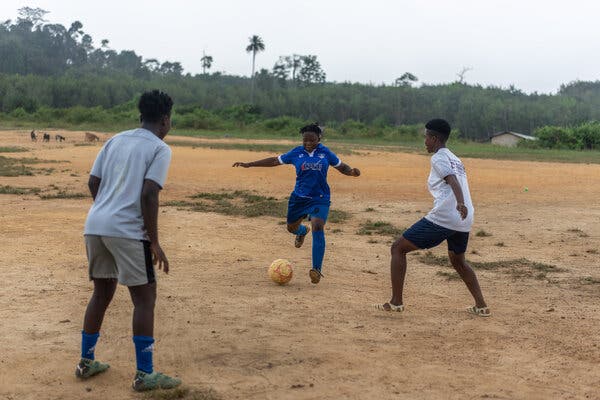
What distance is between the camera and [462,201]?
6180mm

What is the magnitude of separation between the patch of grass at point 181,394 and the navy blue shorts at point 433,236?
2661 millimetres

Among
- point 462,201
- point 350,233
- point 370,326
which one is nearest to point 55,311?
point 370,326

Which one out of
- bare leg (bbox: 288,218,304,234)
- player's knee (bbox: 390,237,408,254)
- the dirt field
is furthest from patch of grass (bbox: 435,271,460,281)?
player's knee (bbox: 390,237,408,254)

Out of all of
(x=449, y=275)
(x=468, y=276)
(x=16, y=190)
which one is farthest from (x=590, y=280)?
(x=16, y=190)

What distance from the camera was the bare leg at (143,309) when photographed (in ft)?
15.1

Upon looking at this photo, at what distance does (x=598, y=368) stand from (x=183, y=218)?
8385mm

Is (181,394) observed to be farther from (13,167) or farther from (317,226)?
(13,167)

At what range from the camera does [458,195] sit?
6.18 meters

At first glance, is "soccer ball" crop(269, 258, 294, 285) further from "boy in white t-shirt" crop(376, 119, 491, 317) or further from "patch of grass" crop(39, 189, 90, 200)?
"patch of grass" crop(39, 189, 90, 200)

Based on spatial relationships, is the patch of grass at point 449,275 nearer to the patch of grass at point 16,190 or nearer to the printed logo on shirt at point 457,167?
the printed logo on shirt at point 457,167

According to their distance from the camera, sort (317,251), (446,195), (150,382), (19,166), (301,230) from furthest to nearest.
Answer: (19,166) → (301,230) → (317,251) → (446,195) → (150,382)

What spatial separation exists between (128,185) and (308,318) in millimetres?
2523

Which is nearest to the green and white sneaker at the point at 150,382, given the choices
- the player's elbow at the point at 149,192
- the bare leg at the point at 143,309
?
the bare leg at the point at 143,309

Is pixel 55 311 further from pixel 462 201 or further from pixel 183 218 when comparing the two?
pixel 183 218
